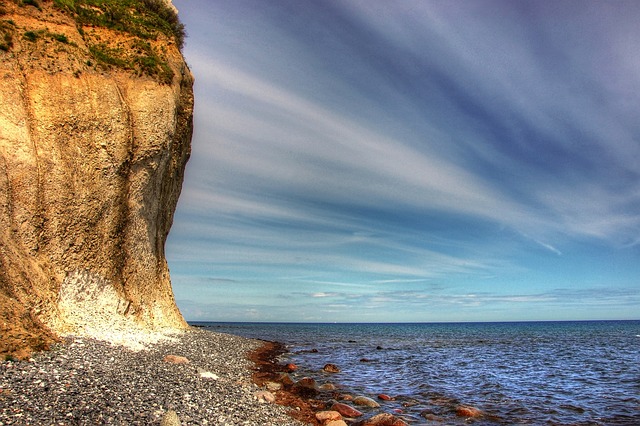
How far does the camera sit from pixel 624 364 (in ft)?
109

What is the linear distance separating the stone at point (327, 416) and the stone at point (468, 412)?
5.60 m

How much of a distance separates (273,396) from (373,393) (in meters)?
6.19

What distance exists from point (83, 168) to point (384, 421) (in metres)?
20.6

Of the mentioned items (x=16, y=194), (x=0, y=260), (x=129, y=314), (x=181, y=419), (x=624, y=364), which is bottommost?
(x=624, y=364)

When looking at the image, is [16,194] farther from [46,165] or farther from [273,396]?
[273,396]

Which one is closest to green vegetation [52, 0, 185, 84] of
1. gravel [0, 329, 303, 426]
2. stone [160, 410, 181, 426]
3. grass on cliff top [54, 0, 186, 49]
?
grass on cliff top [54, 0, 186, 49]

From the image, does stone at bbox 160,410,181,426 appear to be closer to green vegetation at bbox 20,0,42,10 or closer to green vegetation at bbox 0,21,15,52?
green vegetation at bbox 0,21,15,52

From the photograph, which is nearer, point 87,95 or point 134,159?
point 87,95

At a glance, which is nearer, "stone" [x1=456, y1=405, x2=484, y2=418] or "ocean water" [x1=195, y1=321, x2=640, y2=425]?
"stone" [x1=456, y1=405, x2=484, y2=418]

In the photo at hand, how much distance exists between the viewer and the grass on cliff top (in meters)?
26.2

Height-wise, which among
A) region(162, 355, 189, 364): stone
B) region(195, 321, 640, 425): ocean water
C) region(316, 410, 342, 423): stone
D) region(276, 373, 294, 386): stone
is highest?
region(162, 355, 189, 364): stone

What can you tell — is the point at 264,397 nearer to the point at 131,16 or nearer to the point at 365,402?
the point at 365,402

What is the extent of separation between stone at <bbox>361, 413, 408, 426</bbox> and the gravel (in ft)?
9.79

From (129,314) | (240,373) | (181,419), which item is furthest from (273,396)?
(129,314)
